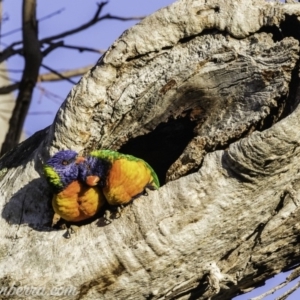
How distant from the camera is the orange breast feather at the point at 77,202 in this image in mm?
3408

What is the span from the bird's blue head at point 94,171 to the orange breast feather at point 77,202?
52 millimetres

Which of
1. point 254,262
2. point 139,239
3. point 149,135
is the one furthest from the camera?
point 149,135

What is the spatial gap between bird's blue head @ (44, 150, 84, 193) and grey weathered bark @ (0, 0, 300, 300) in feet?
0.36

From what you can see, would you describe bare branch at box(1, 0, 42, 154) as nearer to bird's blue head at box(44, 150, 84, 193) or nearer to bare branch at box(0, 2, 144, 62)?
bare branch at box(0, 2, 144, 62)

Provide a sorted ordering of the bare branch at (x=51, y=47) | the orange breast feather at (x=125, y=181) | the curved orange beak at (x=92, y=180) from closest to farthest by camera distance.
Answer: the orange breast feather at (x=125, y=181) < the curved orange beak at (x=92, y=180) < the bare branch at (x=51, y=47)

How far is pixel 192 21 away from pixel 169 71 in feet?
0.88

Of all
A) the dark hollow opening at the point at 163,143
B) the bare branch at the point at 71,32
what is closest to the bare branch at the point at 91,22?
the bare branch at the point at 71,32

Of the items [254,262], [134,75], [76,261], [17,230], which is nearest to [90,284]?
[76,261]

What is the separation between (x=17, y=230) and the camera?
11.4ft

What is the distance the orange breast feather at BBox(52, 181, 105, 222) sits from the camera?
3408 mm

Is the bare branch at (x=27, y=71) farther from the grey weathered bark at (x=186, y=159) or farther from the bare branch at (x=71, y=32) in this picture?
the grey weathered bark at (x=186, y=159)

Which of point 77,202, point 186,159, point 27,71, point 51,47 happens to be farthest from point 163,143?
point 51,47

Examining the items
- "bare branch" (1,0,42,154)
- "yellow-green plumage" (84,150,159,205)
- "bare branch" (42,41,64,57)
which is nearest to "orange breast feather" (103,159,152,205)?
"yellow-green plumage" (84,150,159,205)

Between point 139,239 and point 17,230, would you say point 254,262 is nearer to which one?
point 139,239
